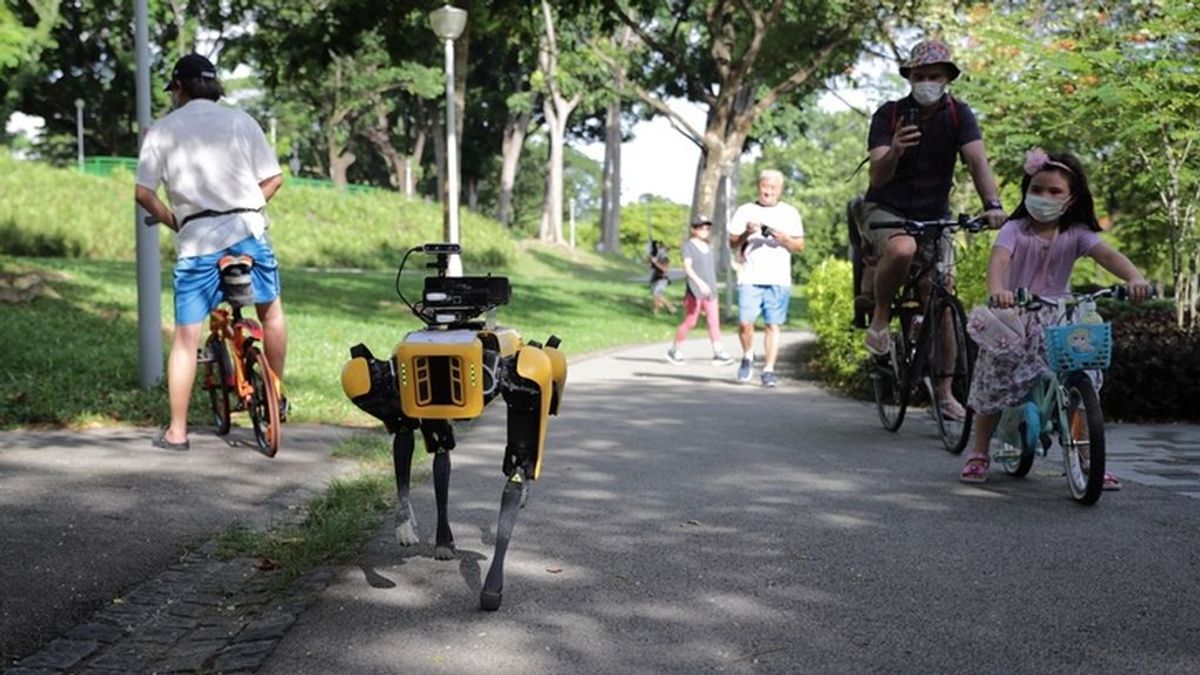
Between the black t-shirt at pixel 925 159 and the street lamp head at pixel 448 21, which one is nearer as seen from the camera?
the black t-shirt at pixel 925 159

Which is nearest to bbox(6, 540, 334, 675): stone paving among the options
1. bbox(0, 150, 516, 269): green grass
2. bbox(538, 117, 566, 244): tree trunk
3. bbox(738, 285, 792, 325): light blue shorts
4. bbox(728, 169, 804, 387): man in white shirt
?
bbox(728, 169, 804, 387): man in white shirt

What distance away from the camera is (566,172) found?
12712cm

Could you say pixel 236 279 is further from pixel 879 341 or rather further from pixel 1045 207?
pixel 1045 207

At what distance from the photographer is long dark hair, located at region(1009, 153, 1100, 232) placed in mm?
6148

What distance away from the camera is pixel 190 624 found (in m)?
4.12

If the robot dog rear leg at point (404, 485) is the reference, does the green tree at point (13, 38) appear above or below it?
above

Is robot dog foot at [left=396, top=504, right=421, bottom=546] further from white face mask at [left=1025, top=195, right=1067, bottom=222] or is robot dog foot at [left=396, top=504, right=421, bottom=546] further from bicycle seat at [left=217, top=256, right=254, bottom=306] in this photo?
white face mask at [left=1025, top=195, right=1067, bottom=222]

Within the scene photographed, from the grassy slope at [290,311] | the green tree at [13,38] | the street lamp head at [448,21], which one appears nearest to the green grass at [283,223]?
the grassy slope at [290,311]

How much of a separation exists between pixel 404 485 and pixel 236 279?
2.93 m

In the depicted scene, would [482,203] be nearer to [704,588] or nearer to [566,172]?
[566,172]

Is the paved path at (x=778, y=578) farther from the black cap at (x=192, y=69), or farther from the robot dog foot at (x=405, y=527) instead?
the black cap at (x=192, y=69)

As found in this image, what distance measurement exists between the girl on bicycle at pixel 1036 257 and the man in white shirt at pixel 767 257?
594cm

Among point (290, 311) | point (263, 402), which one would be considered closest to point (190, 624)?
point (263, 402)

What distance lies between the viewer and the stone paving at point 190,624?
12.1 ft
